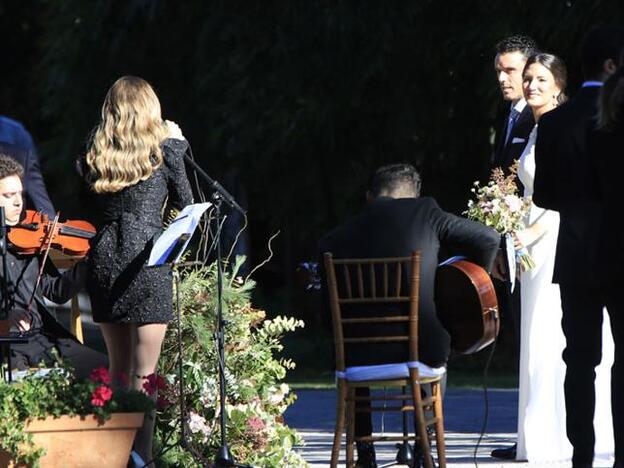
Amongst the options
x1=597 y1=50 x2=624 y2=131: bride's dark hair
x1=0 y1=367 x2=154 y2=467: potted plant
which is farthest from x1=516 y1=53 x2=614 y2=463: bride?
Result: x1=0 y1=367 x2=154 y2=467: potted plant

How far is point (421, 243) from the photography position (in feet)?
22.9

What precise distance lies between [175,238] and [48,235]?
1.28 meters

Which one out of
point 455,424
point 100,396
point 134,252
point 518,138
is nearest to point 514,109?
point 518,138

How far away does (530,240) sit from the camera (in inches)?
316

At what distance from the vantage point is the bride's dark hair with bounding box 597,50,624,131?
6117mm

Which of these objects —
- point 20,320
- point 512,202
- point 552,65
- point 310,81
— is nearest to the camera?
point 20,320

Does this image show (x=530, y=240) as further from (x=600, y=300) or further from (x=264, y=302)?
(x=264, y=302)

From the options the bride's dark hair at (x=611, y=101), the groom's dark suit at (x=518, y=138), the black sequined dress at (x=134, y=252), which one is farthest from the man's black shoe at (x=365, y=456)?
the bride's dark hair at (x=611, y=101)

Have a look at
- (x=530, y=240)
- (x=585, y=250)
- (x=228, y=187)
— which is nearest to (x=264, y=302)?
(x=228, y=187)

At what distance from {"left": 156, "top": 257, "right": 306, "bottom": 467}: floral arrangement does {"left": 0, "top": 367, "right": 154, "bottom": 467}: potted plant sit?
0.96m

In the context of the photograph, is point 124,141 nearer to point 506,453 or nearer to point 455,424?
point 506,453

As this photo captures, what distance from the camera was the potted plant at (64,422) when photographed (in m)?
6.28

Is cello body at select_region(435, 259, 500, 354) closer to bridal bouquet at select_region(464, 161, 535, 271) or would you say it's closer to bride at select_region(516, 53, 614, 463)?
bridal bouquet at select_region(464, 161, 535, 271)

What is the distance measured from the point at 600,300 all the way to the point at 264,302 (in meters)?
15.6
